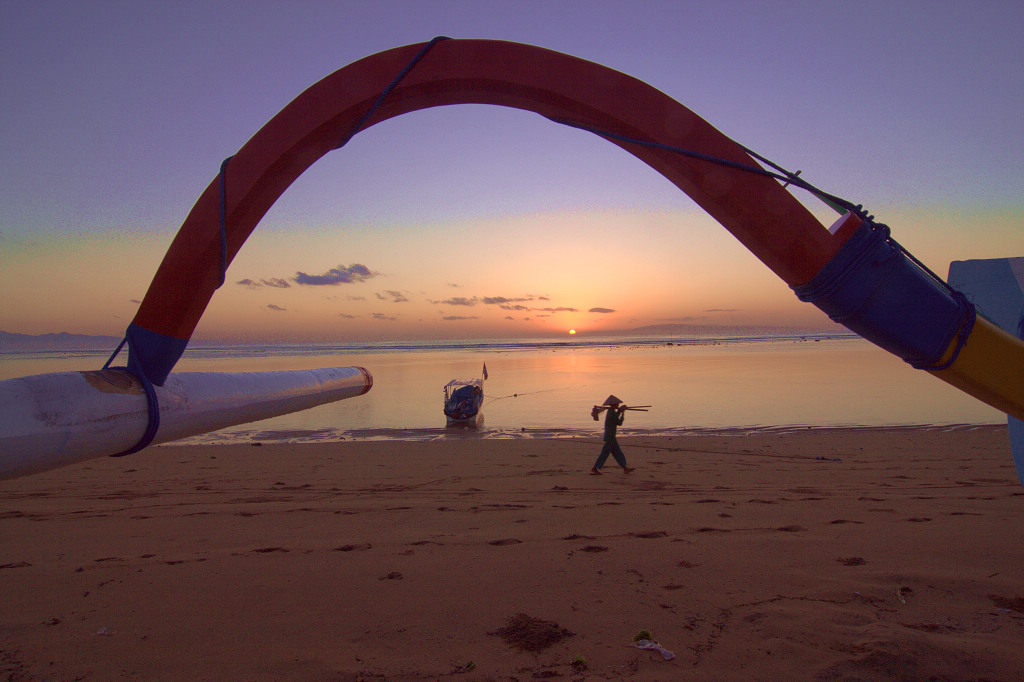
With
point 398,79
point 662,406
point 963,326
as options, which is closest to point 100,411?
point 398,79

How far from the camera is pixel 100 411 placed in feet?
8.23

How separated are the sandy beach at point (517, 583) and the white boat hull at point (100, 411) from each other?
171cm

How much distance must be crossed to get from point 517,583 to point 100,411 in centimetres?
343

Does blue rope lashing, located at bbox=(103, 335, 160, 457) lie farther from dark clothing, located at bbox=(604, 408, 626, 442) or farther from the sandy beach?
dark clothing, located at bbox=(604, 408, 626, 442)

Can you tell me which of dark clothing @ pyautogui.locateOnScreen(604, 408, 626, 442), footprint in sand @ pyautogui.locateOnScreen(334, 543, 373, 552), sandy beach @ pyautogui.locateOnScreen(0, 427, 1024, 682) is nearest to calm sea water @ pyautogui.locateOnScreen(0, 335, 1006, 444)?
dark clothing @ pyautogui.locateOnScreen(604, 408, 626, 442)

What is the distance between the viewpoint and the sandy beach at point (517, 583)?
346 cm

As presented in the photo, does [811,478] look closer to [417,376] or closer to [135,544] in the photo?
[135,544]

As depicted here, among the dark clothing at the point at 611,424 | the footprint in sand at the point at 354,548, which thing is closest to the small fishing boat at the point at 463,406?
the dark clothing at the point at 611,424

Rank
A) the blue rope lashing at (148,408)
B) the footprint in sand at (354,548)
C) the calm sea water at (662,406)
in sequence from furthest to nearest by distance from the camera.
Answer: the calm sea water at (662,406) < the footprint in sand at (354,548) < the blue rope lashing at (148,408)

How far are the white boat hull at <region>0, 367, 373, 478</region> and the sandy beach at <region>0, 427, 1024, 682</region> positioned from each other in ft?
5.61

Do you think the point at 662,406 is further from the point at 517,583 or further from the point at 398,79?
the point at 398,79

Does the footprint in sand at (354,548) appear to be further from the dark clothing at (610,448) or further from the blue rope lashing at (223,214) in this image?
the dark clothing at (610,448)

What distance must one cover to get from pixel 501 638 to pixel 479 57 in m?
3.81

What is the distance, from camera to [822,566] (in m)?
4.89
